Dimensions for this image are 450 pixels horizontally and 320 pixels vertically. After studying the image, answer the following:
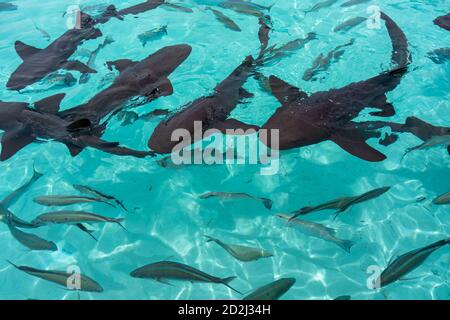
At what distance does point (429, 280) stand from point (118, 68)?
5.76 metres

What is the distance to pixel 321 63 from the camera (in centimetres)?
691

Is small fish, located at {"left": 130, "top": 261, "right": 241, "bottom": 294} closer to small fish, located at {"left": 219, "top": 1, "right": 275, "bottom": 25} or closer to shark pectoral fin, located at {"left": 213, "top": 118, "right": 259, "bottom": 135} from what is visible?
shark pectoral fin, located at {"left": 213, "top": 118, "right": 259, "bottom": 135}

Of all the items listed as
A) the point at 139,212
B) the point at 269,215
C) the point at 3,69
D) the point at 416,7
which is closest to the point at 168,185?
the point at 139,212

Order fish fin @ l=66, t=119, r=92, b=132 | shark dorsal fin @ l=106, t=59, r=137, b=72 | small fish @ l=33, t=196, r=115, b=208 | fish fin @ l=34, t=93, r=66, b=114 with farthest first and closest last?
shark dorsal fin @ l=106, t=59, r=137, b=72
fish fin @ l=34, t=93, r=66, b=114
fish fin @ l=66, t=119, r=92, b=132
small fish @ l=33, t=196, r=115, b=208

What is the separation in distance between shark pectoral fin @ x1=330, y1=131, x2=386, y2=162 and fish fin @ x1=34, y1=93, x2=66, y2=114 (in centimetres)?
419

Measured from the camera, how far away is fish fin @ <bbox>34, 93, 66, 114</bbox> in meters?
6.11

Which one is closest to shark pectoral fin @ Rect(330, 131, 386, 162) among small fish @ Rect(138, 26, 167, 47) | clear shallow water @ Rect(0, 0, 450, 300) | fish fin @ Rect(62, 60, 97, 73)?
clear shallow water @ Rect(0, 0, 450, 300)

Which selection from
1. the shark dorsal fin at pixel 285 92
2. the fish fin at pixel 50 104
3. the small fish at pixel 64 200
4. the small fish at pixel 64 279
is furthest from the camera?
the fish fin at pixel 50 104

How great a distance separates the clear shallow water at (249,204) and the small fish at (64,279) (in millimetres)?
247

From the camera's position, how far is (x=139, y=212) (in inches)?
196

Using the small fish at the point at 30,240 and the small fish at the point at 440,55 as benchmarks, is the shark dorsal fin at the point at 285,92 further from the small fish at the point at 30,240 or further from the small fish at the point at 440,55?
the small fish at the point at 30,240

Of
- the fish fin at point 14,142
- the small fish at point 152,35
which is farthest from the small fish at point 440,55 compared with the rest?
the fish fin at point 14,142

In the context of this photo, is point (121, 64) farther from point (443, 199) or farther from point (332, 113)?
point (443, 199)

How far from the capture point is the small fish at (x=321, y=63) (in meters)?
6.80
